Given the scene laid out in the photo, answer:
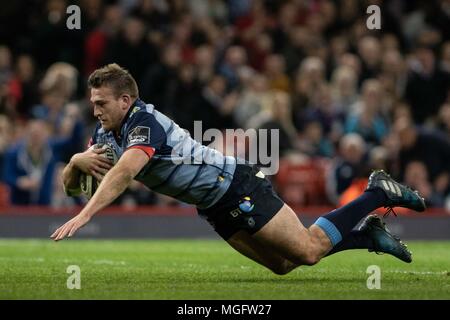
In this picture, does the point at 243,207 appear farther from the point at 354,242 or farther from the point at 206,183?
the point at 354,242

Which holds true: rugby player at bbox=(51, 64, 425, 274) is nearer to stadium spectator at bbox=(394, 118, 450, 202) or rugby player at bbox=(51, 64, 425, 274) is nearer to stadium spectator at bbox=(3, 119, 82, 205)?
stadium spectator at bbox=(3, 119, 82, 205)

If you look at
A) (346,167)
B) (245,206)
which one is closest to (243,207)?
(245,206)

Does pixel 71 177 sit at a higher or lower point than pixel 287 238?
higher

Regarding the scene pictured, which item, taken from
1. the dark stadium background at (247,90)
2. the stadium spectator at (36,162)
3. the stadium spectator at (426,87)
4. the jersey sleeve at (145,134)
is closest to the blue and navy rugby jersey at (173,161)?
the jersey sleeve at (145,134)

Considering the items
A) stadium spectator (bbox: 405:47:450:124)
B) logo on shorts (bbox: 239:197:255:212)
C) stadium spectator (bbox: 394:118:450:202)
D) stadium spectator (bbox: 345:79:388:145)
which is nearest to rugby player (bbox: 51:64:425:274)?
logo on shorts (bbox: 239:197:255:212)

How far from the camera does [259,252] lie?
8727 mm

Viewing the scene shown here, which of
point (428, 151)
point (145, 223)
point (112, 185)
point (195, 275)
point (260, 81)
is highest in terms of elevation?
point (260, 81)

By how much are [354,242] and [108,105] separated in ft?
7.71

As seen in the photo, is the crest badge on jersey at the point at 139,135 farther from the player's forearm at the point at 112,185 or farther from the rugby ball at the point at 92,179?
the rugby ball at the point at 92,179

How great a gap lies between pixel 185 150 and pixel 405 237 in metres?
8.08

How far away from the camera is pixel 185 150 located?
8336 mm

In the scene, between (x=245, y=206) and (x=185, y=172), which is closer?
(x=185, y=172)
